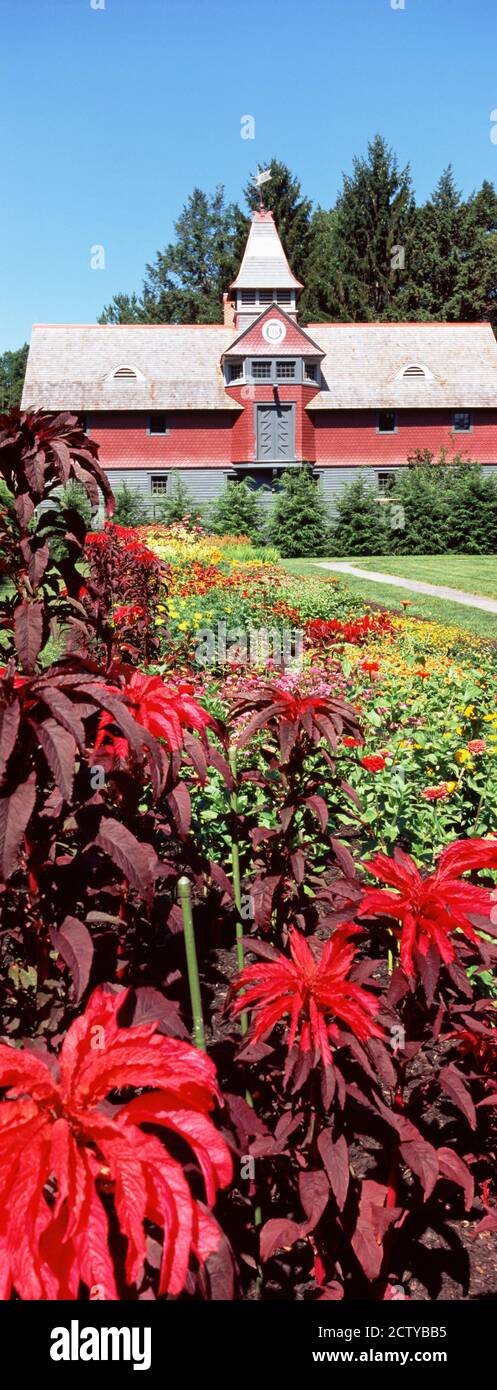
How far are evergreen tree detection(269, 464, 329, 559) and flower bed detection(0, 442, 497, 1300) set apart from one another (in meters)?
23.1

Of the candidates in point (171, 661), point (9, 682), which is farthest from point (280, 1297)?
point (171, 661)

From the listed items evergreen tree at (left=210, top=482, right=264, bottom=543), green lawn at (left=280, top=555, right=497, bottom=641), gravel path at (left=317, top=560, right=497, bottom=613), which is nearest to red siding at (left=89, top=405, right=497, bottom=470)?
evergreen tree at (left=210, top=482, right=264, bottom=543)

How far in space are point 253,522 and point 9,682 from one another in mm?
25106

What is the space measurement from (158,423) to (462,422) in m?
10.7

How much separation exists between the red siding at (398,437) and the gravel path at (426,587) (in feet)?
38.7

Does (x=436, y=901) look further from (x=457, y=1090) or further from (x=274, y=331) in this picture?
(x=274, y=331)

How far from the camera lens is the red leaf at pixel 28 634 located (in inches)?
65.9

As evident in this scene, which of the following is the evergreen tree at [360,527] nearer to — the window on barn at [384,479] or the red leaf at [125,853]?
the window on barn at [384,479]

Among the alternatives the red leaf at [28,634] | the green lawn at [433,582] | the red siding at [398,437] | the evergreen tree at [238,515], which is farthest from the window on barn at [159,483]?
the red leaf at [28,634]

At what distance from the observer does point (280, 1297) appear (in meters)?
1.81

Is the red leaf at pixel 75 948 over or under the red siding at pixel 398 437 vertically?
under

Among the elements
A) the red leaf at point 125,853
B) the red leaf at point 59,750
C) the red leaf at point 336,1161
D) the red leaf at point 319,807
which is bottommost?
the red leaf at point 336,1161

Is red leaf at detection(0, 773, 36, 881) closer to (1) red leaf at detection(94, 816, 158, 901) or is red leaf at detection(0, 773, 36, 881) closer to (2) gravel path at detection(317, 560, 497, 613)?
(1) red leaf at detection(94, 816, 158, 901)
